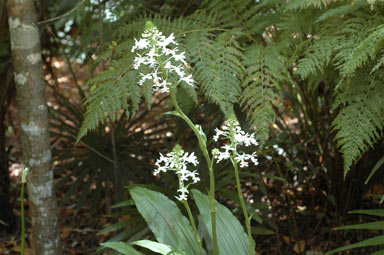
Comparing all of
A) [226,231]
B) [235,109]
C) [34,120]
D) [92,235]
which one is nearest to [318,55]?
[235,109]

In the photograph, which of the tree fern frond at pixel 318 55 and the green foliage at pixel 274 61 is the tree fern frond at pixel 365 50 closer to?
the green foliage at pixel 274 61

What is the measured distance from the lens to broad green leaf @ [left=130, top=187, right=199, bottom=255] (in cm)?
163

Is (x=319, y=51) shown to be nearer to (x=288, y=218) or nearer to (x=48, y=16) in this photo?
(x=288, y=218)

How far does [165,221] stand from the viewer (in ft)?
5.58

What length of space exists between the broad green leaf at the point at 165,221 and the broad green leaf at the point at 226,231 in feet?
0.26

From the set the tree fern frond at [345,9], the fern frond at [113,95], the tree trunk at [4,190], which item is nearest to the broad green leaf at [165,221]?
the fern frond at [113,95]

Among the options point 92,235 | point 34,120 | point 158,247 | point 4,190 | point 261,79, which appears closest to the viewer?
point 158,247

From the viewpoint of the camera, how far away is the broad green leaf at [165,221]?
163 centimetres

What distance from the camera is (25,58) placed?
6.19 ft

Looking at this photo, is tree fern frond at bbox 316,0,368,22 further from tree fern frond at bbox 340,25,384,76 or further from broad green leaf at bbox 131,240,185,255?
broad green leaf at bbox 131,240,185,255

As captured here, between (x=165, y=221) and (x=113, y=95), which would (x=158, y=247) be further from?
(x=113, y=95)

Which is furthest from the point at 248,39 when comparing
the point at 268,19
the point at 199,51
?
the point at 199,51

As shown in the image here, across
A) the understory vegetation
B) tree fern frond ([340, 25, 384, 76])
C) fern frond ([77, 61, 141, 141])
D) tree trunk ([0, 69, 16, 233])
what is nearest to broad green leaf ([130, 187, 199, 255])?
the understory vegetation

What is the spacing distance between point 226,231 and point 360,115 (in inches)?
24.8
